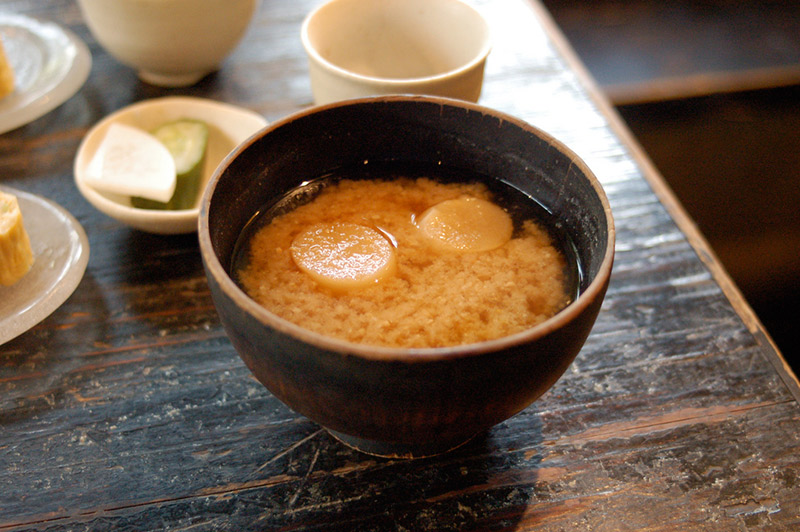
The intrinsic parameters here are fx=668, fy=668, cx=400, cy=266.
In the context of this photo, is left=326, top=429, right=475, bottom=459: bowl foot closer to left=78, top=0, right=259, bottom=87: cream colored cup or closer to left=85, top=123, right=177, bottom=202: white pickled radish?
left=85, top=123, right=177, bottom=202: white pickled radish

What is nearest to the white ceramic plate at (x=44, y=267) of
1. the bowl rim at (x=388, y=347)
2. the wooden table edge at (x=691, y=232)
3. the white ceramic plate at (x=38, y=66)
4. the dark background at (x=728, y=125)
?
the white ceramic plate at (x=38, y=66)

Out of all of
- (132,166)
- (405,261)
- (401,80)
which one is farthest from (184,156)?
(405,261)

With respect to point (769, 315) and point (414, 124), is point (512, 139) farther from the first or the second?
point (769, 315)

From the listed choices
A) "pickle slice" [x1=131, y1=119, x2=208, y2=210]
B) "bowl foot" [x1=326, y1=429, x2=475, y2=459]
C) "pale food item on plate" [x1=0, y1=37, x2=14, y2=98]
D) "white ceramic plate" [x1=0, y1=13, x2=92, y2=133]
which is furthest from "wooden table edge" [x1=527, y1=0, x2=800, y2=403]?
"pale food item on plate" [x1=0, y1=37, x2=14, y2=98]

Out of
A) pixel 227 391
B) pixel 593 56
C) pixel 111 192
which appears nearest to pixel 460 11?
pixel 111 192

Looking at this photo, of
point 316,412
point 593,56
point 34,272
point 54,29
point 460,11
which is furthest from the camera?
point 593,56

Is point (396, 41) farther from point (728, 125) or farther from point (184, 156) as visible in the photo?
point (728, 125)

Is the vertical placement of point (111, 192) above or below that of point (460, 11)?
below
